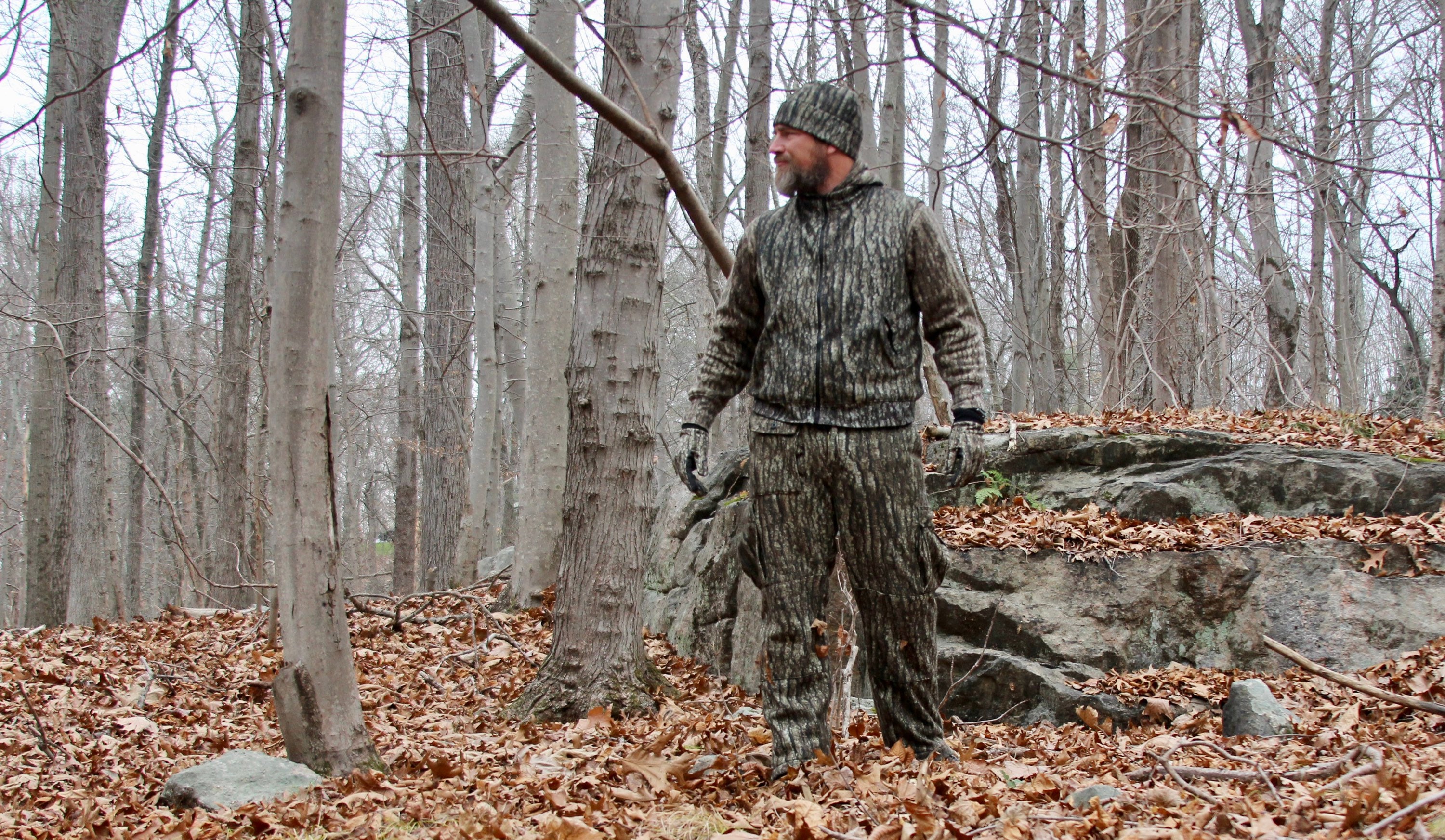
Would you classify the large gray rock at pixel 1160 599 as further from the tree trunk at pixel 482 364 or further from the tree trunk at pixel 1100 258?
the tree trunk at pixel 482 364

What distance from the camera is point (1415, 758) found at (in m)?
3.28

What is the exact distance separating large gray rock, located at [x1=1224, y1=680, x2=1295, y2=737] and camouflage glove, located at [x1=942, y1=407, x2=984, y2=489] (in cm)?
219

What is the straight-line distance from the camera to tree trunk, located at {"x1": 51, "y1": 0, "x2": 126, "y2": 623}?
10320 mm

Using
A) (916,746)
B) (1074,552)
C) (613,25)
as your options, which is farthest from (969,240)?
(916,746)

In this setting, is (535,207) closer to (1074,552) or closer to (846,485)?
(846,485)

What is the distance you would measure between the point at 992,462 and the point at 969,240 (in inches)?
549

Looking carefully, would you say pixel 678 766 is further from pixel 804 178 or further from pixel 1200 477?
pixel 1200 477

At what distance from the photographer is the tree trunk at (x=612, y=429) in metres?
5.19

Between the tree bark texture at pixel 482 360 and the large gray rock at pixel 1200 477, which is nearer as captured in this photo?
the large gray rock at pixel 1200 477

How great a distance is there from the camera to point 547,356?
780cm

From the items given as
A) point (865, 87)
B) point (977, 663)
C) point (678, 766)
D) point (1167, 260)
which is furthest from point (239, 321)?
point (1167, 260)

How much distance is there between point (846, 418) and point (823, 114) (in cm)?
111

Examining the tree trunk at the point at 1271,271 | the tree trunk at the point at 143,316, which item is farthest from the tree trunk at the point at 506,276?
the tree trunk at the point at 1271,271

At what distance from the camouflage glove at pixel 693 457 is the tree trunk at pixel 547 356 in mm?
3656
